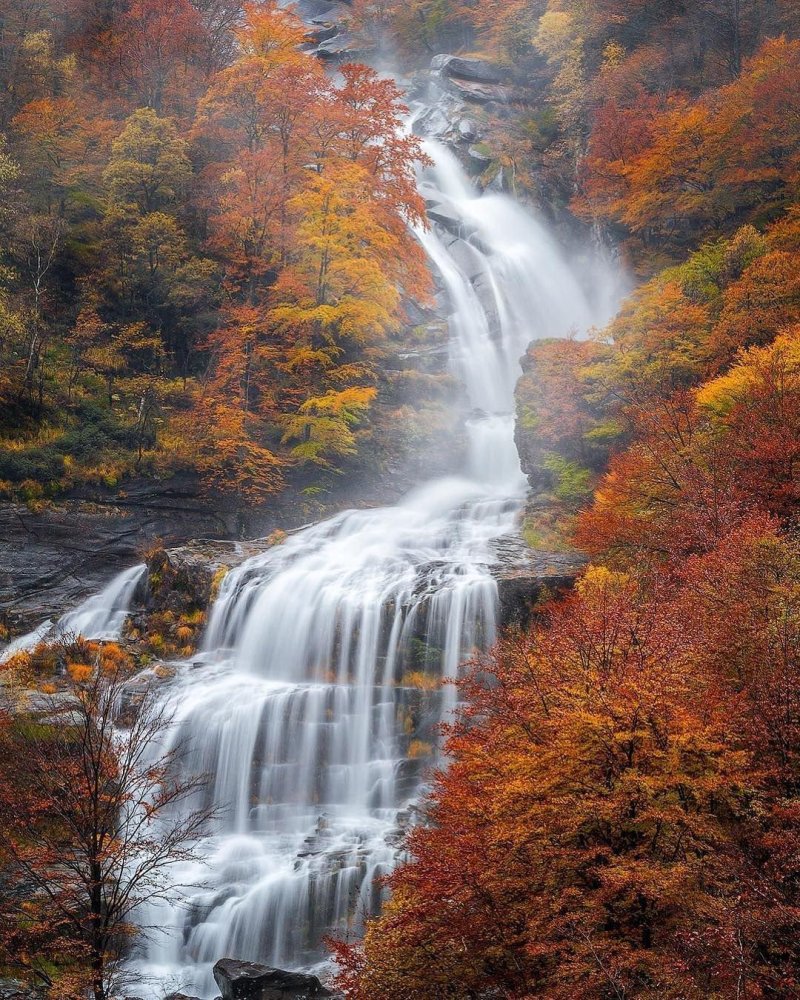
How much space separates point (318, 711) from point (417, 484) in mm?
14434

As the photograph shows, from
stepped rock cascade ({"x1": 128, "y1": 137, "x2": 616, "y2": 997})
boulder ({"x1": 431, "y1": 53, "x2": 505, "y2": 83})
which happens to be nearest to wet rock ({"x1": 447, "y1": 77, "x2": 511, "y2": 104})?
boulder ({"x1": 431, "y1": 53, "x2": 505, "y2": 83})

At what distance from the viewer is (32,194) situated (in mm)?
33000

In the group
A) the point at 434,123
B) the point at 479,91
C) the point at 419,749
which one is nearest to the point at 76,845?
the point at 419,749

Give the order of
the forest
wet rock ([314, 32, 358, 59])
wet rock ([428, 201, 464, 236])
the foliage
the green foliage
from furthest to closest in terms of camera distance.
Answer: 1. wet rock ([314, 32, 358, 59])
2. wet rock ([428, 201, 464, 236])
3. the foliage
4. the green foliage
5. the forest

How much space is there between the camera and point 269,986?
40.9ft

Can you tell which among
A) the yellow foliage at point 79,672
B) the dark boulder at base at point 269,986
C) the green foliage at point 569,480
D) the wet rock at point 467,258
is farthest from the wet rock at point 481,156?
the dark boulder at base at point 269,986

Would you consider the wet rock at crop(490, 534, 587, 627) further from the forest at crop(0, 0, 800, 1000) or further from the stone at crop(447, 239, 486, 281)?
the stone at crop(447, 239, 486, 281)

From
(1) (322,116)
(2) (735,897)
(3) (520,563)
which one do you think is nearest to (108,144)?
(1) (322,116)

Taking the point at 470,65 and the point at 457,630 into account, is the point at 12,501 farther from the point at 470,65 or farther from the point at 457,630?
the point at 470,65

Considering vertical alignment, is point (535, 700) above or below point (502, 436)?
→ below

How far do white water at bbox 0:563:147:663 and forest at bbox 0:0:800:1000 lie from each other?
0.70m

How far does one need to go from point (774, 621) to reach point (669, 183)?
93.6 ft

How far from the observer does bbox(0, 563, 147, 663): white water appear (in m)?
23.9

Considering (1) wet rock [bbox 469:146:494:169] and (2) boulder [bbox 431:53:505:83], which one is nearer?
(1) wet rock [bbox 469:146:494:169]
